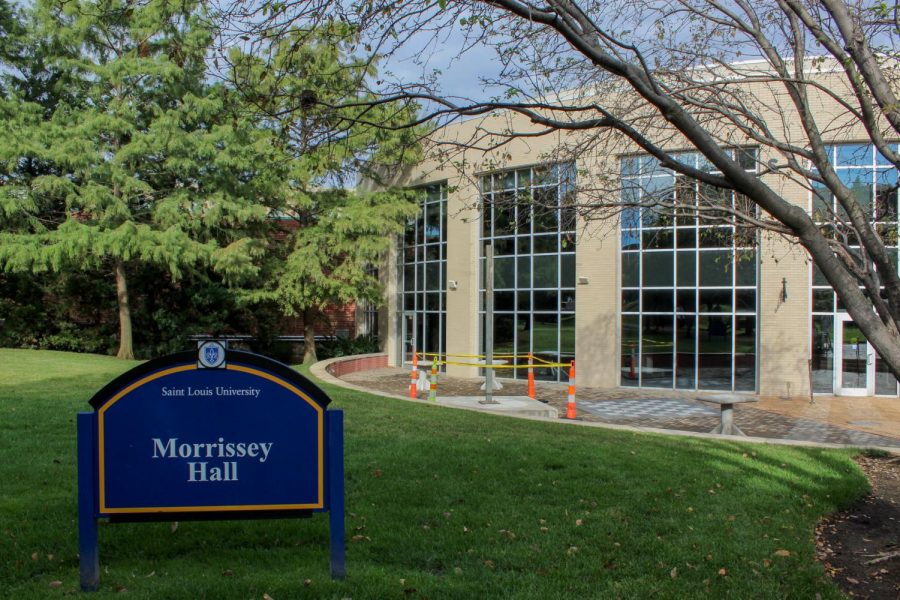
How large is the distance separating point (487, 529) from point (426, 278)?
21609 millimetres

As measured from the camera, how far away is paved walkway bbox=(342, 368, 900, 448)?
1305cm

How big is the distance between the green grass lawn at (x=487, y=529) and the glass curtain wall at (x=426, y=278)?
1722cm

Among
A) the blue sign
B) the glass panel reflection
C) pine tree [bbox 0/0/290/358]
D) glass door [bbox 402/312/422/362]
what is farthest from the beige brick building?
the blue sign

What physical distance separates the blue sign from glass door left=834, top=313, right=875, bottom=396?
18.3 m

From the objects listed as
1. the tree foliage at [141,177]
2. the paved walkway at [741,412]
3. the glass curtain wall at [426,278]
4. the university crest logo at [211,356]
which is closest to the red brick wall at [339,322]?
the glass curtain wall at [426,278]

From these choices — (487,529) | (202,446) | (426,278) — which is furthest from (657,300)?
(202,446)

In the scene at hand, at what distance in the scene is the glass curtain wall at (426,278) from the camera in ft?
86.0

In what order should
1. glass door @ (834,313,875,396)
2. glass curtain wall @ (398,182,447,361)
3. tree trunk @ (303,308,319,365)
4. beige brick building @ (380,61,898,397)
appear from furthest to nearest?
tree trunk @ (303,308,319,365) < glass curtain wall @ (398,182,447,361) < glass door @ (834,313,875,396) < beige brick building @ (380,61,898,397)

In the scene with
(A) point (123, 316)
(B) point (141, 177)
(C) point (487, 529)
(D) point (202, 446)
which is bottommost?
(C) point (487, 529)

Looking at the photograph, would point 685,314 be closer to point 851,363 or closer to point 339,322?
point 851,363

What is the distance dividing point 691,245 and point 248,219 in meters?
14.2

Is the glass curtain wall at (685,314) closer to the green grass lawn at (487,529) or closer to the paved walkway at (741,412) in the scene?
the paved walkway at (741,412)

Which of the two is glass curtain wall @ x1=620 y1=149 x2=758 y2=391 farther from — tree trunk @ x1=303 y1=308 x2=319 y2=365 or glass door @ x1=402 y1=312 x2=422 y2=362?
tree trunk @ x1=303 y1=308 x2=319 y2=365

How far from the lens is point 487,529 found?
18.1ft
